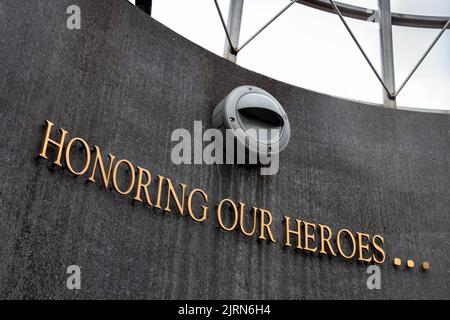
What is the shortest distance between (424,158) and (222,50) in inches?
103

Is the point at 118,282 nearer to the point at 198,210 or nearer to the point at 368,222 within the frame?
the point at 198,210

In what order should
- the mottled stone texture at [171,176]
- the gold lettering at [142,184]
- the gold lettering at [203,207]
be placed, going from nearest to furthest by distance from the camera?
1. the mottled stone texture at [171,176]
2. the gold lettering at [142,184]
3. the gold lettering at [203,207]

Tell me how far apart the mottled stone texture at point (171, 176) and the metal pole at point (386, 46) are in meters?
1.29

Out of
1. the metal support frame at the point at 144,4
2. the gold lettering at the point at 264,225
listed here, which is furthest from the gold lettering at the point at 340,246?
the metal support frame at the point at 144,4

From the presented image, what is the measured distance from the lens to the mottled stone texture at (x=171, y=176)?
289 cm

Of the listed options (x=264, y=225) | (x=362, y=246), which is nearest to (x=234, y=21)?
(x=264, y=225)

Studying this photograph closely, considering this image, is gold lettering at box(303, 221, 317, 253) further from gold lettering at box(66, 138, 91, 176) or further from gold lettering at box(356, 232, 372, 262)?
gold lettering at box(66, 138, 91, 176)

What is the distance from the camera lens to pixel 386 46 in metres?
6.87

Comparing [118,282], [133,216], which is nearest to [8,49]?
[133,216]

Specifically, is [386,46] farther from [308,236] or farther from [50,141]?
[50,141]

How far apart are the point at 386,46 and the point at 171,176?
4.44 m

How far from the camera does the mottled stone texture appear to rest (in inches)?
114

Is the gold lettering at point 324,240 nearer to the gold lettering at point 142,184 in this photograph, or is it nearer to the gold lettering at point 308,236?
the gold lettering at point 308,236

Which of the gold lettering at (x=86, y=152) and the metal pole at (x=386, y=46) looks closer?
the gold lettering at (x=86, y=152)
